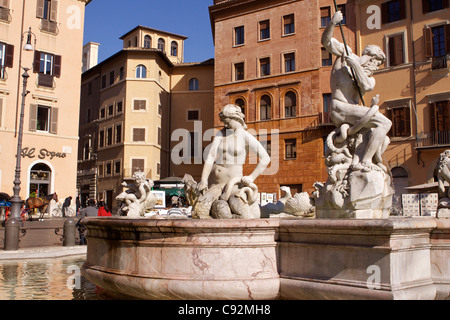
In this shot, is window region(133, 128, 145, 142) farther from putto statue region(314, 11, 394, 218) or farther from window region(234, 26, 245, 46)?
putto statue region(314, 11, 394, 218)

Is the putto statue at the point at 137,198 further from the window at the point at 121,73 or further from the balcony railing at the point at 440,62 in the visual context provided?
the window at the point at 121,73

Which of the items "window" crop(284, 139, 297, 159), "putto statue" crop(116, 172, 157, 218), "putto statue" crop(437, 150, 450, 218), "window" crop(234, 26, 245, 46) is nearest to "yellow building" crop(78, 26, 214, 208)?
"window" crop(234, 26, 245, 46)

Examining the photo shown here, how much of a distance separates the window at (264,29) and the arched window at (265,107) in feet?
14.9

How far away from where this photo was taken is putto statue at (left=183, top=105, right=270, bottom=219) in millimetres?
5039

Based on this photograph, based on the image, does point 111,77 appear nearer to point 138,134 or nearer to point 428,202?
point 138,134

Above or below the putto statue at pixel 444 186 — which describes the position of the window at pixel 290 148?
above

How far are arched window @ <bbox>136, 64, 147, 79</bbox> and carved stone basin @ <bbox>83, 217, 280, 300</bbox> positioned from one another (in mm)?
38105

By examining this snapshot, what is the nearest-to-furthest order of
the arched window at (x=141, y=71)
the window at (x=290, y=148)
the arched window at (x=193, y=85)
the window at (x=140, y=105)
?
the window at (x=290, y=148) → the window at (x=140, y=105) → the arched window at (x=141, y=71) → the arched window at (x=193, y=85)

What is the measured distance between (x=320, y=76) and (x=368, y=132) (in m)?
25.8

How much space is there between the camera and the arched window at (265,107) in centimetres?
3254

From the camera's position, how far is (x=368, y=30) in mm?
29188

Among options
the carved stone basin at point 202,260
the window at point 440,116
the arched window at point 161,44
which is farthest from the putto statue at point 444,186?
the arched window at point 161,44

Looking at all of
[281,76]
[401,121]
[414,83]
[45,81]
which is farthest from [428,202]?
[45,81]
